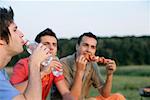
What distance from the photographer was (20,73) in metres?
3.73

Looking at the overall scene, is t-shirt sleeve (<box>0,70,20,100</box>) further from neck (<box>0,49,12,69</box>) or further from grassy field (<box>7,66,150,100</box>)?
grassy field (<box>7,66,150,100</box>)

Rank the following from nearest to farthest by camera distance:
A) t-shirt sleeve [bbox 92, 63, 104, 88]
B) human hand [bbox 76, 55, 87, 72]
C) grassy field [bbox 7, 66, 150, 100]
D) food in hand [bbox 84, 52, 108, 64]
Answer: human hand [bbox 76, 55, 87, 72] → food in hand [bbox 84, 52, 108, 64] → t-shirt sleeve [bbox 92, 63, 104, 88] → grassy field [bbox 7, 66, 150, 100]

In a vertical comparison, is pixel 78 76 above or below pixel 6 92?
below

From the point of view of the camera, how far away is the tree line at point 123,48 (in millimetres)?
14891

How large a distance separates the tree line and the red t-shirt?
1072 centimetres

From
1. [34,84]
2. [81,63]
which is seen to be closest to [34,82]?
[34,84]

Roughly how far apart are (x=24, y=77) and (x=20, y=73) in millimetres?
55

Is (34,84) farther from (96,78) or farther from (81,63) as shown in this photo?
(96,78)

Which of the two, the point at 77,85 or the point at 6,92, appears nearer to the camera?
the point at 6,92

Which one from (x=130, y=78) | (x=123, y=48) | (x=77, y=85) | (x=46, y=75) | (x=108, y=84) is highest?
(x=46, y=75)

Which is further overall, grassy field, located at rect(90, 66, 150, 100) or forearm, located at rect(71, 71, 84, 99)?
grassy field, located at rect(90, 66, 150, 100)

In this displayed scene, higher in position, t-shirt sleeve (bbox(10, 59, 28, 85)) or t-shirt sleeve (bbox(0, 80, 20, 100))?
t-shirt sleeve (bbox(0, 80, 20, 100))

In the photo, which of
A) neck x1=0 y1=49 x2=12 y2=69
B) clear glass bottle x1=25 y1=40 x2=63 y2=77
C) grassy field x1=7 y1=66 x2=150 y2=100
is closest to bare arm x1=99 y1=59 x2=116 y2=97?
clear glass bottle x1=25 y1=40 x2=63 y2=77

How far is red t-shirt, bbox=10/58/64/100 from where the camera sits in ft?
12.1
